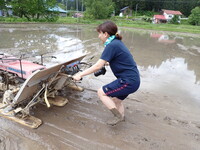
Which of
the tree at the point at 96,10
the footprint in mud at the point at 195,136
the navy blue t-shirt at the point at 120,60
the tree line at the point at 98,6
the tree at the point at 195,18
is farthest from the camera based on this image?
the tree at the point at 195,18

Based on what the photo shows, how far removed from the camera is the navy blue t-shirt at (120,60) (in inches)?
90.0

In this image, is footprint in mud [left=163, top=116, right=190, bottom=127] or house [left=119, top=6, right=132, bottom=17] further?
house [left=119, top=6, right=132, bottom=17]

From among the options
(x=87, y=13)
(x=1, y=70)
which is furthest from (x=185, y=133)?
(x=87, y=13)

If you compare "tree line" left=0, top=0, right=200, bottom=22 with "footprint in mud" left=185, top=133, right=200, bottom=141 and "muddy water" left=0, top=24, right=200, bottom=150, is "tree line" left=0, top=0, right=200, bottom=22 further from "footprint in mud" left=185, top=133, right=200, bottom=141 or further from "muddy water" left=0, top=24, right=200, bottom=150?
"footprint in mud" left=185, top=133, right=200, bottom=141

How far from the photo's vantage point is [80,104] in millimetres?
3693

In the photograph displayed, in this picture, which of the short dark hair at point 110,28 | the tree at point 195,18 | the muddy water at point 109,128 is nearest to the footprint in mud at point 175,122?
the muddy water at point 109,128

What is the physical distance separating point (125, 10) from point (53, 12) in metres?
44.3

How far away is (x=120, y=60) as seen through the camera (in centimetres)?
240

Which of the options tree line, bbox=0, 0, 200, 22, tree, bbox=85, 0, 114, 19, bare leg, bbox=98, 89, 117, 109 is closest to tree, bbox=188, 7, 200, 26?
tree line, bbox=0, 0, 200, 22

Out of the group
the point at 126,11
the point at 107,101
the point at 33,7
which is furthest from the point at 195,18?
the point at 107,101

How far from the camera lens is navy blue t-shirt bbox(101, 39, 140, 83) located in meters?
2.29

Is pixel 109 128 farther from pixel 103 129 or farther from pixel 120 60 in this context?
pixel 120 60

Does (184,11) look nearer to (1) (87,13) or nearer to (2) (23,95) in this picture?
(1) (87,13)

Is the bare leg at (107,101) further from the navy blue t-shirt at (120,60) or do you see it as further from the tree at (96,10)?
the tree at (96,10)
